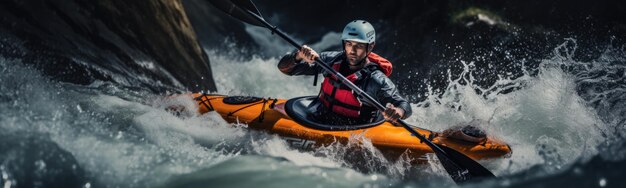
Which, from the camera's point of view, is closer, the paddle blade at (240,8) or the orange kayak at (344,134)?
the orange kayak at (344,134)

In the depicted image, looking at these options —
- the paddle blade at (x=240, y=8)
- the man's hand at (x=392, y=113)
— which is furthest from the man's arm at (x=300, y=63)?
the man's hand at (x=392, y=113)

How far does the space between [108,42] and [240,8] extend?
1.49 metres

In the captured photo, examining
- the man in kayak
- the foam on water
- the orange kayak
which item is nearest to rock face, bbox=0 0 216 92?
the orange kayak

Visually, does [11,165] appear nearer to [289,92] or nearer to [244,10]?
[244,10]

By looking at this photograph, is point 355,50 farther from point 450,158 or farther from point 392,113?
point 450,158

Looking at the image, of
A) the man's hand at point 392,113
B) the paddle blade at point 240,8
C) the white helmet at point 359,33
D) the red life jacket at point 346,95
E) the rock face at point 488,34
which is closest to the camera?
the man's hand at point 392,113

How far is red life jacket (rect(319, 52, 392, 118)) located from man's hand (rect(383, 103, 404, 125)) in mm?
→ 350

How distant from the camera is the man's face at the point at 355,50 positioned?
4805mm

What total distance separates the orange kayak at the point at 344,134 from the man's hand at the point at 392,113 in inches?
7.2

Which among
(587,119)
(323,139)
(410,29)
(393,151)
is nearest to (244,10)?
(323,139)

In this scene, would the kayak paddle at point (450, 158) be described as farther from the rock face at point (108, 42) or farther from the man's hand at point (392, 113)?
the rock face at point (108, 42)

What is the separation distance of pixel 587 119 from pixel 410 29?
4126mm

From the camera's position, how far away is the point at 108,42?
6.05 metres

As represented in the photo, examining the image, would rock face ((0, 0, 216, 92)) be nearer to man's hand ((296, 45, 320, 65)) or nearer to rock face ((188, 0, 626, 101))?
man's hand ((296, 45, 320, 65))
